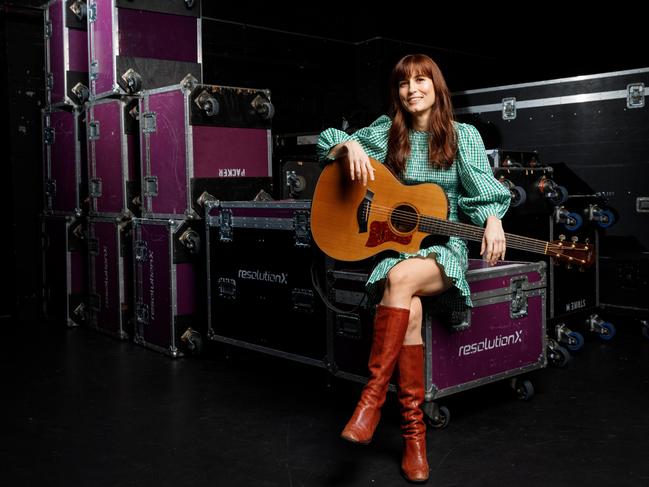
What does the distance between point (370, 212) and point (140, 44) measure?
2.70 metres

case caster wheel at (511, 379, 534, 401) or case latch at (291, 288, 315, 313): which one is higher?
case latch at (291, 288, 315, 313)

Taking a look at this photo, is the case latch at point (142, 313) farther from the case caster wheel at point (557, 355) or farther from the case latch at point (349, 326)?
the case caster wheel at point (557, 355)

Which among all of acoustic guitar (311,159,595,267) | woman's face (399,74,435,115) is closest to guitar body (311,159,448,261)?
acoustic guitar (311,159,595,267)

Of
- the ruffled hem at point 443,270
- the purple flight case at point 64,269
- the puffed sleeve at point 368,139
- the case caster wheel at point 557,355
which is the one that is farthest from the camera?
the purple flight case at point 64,269

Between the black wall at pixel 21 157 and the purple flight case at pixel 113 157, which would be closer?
the purple flight case at pixel 113 157

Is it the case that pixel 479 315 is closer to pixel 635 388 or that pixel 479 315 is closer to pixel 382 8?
pixel 635 388

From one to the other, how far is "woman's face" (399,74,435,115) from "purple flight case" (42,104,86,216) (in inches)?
126

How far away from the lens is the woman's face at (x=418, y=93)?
2.88m

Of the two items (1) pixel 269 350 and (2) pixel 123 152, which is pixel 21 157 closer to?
(2) pixel 123 152

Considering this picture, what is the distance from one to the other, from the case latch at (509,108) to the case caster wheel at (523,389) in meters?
2.44

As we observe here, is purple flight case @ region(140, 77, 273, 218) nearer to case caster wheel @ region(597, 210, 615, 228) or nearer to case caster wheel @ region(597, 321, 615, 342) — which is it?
case caster wheel @ region(597, 210, 615, 228)

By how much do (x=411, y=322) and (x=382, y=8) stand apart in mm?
6187

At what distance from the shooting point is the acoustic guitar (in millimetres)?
2834

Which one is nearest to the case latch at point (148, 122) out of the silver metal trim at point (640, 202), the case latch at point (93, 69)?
the case latch at point (93, 69)
